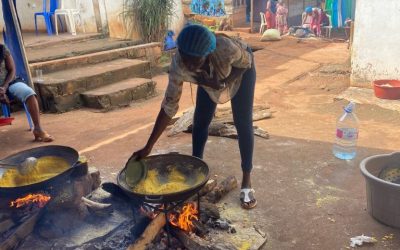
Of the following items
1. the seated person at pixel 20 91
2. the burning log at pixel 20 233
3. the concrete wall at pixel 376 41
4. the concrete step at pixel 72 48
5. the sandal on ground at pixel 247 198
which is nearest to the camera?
the burning log at pixel 20 233

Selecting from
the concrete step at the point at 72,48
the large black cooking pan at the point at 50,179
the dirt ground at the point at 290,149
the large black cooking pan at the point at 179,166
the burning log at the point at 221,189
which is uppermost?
the concrete step at the point at 72,48

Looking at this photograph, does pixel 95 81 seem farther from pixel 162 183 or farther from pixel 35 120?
pixel 162 183

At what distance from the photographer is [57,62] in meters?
7.39

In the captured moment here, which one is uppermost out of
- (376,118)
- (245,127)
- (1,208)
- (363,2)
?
(363,2)

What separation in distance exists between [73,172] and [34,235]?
497 millimetres

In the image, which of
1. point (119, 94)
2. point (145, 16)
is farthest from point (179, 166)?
point (145, 16)

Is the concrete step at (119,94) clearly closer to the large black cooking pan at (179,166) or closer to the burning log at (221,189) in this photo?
the burning log at (221,189)

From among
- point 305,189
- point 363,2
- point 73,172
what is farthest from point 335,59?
point 73,172

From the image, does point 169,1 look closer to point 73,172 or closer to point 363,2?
point 363,2

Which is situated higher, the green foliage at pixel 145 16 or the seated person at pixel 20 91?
the green foliage at pixel 145 16

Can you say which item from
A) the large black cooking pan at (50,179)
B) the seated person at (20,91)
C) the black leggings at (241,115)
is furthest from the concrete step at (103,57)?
the black leggings at (241,115)

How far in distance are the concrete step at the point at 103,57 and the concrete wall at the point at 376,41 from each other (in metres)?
4.35

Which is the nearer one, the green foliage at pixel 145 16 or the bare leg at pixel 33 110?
the bare leg at pixel 33 110

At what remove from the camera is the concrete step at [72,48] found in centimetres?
763
